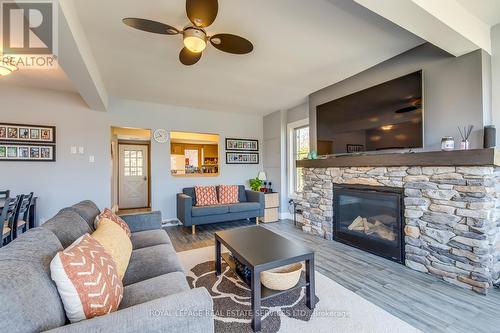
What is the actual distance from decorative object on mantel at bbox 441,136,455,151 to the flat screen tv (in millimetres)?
253

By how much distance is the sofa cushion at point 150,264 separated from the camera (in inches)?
63.2

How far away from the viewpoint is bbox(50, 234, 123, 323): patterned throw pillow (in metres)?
0.98

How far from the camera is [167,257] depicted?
1.85 metres

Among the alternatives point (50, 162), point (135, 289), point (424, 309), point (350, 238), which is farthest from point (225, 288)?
point (50, 162)

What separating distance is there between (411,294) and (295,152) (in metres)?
3.43

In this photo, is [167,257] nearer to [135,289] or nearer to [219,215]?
[135,289]

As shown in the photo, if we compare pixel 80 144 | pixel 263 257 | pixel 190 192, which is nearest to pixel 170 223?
pixel 190 192

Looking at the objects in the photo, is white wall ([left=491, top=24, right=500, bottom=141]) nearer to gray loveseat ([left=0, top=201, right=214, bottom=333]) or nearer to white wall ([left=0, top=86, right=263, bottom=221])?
gray loveseat ([left=0, top=201, right=214, bottom=333])

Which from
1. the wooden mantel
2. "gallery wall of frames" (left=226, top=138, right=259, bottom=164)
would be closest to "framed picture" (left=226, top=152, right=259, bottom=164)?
"gallery wall of frames" (left=226, top=138, right=259, bottom=164)

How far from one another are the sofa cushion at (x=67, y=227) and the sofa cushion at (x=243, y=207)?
284 cm

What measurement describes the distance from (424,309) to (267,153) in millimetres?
4215

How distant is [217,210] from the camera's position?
4270 mm

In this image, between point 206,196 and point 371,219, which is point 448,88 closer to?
point 371,219

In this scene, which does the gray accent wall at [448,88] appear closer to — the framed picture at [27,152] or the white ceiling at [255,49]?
the white ceiling at [255,49]
